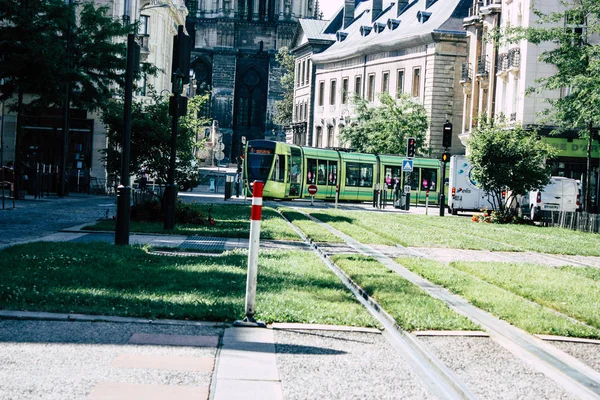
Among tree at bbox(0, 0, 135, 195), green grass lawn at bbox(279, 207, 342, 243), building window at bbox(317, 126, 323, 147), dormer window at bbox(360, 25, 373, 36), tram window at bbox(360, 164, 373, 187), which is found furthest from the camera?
building window at bbox(317, 126, 323, 147)

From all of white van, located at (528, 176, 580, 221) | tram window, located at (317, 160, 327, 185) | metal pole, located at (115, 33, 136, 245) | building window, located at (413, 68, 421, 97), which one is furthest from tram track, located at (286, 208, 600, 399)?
building window, located at (413, 68, 421, 97)

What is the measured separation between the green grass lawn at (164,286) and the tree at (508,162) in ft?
78.4

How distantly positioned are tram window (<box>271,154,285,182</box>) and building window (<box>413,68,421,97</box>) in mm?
21034

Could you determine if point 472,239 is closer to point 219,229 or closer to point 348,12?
point 219,229

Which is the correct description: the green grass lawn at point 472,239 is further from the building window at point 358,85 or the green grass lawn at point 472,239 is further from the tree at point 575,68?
the building window at point 358,85

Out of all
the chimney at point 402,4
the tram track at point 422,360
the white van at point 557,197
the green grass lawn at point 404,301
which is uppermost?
the chimney at point 402,4

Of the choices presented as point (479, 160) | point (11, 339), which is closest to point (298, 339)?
point (11, 339)

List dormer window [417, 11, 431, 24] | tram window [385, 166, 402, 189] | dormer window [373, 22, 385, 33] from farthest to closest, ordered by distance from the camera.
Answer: dormer window [373, 22, 385, 33]
dormer window [417, 11, 431, 24]
tram window [385, 166, 402, 189]

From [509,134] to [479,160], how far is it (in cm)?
162

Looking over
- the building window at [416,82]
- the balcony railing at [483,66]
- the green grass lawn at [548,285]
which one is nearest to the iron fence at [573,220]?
the green grass lawn at [548,285]

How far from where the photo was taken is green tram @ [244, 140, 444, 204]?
158 feet

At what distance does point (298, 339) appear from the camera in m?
7.68

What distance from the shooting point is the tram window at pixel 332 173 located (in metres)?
52.9

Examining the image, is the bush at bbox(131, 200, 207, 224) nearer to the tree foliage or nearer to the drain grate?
the drain grate
